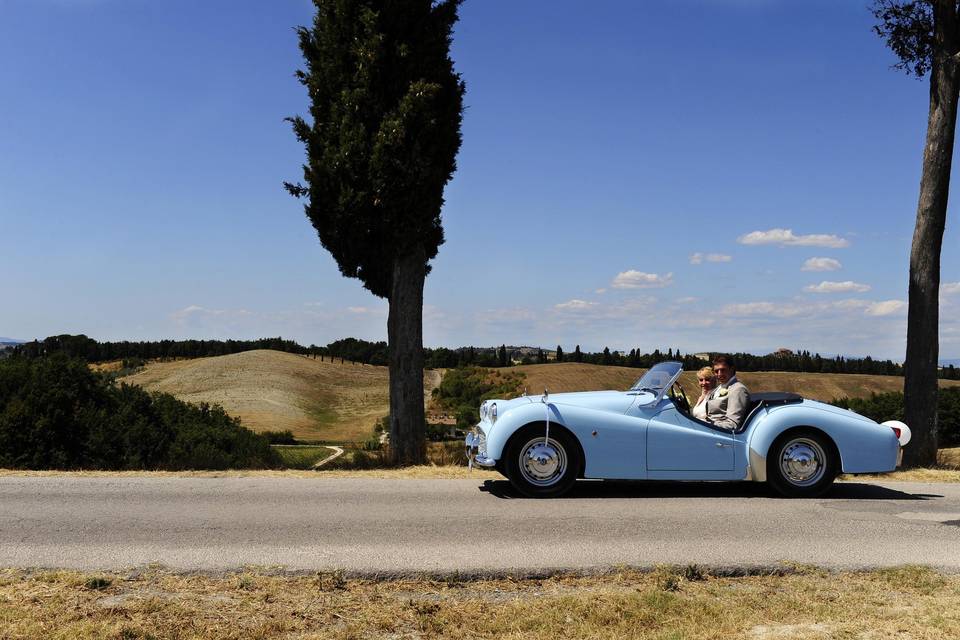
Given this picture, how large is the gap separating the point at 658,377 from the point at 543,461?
163 cm

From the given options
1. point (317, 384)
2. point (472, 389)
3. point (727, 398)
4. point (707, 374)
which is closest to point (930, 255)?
point (707, 374)

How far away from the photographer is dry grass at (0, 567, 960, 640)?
13.9 feet

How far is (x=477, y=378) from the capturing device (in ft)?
205

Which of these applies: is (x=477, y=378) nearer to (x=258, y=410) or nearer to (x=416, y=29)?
(x=258, y=410)

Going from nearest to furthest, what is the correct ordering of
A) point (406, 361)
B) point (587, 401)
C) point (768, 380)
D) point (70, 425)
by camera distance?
1. point (587, 401)
2. point (406, 361)
3. point (70, 425)
4. point (768, 380)

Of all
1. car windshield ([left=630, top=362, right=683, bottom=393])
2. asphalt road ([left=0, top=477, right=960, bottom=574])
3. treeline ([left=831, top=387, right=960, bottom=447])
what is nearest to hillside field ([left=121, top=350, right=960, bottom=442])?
treeline ([left=831, top=387, right=960, bottom=447])

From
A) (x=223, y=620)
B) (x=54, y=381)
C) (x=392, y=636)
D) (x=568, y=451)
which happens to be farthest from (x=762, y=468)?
(x=54, y=381)

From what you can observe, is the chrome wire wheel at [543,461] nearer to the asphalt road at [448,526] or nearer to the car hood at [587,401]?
the asphalt road at [448,526]

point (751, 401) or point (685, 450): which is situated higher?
point (751, 401)

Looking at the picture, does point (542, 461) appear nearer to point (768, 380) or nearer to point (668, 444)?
point (668, 444)

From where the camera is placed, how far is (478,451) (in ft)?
27.5

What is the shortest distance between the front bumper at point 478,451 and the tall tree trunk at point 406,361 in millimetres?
4554

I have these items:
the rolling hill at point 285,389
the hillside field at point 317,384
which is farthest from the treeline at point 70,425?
the rolling hill at point 285,389

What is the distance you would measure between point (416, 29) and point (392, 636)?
38.5ft
